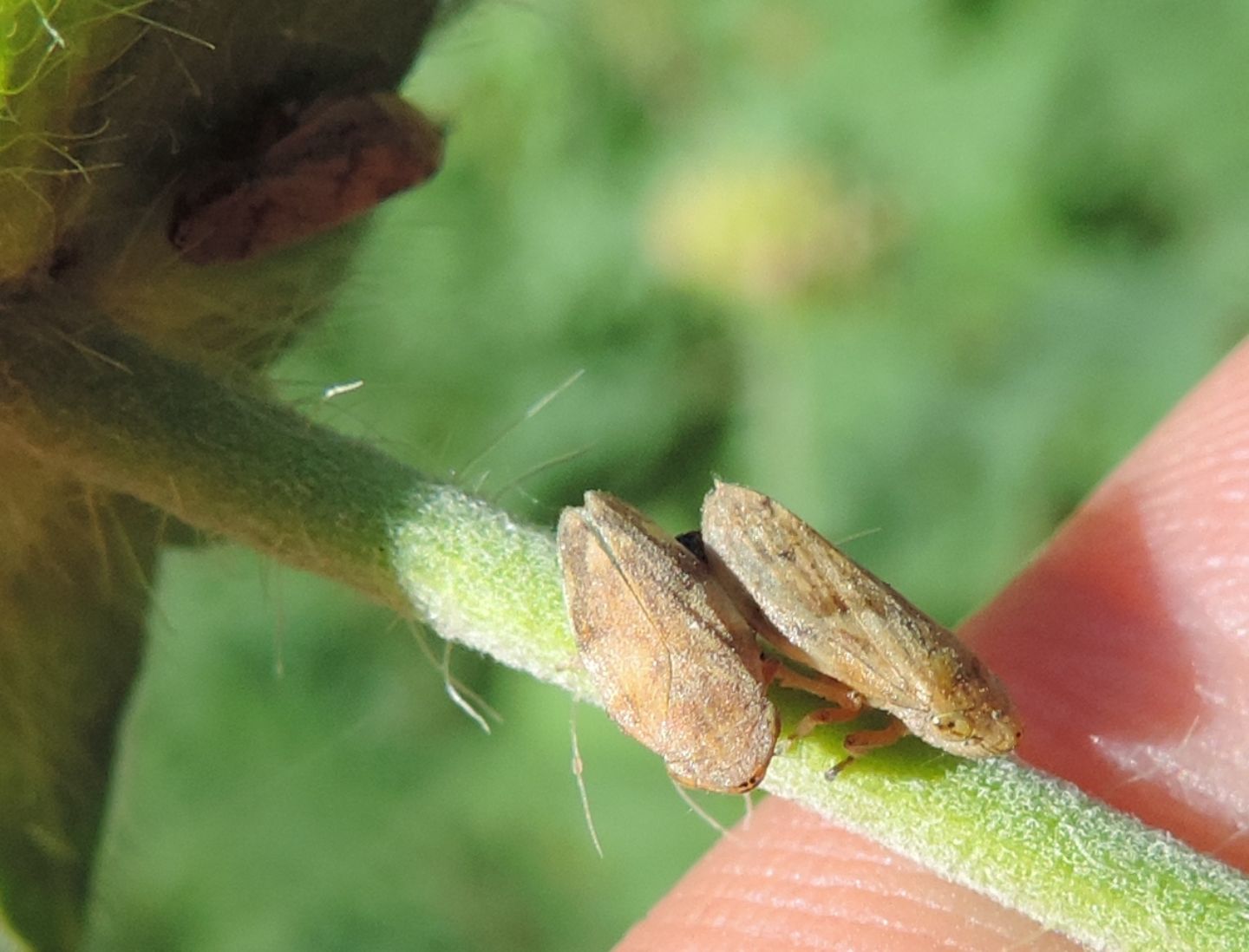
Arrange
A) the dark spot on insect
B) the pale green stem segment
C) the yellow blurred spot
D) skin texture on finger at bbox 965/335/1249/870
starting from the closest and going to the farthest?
the pale green stem segment → the dark spot on insect → skin texture on finger at bbox 965/335/1249/870 → the yellow blurred spot

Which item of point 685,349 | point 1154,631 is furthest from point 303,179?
point 685,349

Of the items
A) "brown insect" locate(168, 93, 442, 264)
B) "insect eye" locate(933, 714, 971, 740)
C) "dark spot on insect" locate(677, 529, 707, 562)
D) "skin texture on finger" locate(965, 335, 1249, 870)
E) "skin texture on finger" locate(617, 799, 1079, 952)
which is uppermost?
"brown insect" locate(168, 93, 442, 264)

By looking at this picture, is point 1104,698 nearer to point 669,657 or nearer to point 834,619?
point 834,619

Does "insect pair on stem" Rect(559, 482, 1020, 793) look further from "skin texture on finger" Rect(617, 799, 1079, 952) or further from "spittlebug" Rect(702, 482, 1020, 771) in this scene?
"skin texture on finger" Rect(617, 799, 1079, 952)

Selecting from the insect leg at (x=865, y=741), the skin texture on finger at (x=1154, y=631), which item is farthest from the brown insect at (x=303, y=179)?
the skin texture on finger at (x=1154, y=631)

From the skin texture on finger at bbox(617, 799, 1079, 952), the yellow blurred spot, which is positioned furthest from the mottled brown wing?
the yellow blurred spot

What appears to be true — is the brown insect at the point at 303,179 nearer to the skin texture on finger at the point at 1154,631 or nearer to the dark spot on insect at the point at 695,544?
the dark spot on insect at the point at 695,544
